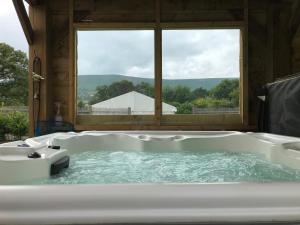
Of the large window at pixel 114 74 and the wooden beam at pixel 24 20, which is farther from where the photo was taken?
the large window at pixel 114 74

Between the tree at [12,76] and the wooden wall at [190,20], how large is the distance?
10.8 feet

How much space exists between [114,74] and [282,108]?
258cm

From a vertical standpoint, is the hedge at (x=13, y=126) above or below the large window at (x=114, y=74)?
below

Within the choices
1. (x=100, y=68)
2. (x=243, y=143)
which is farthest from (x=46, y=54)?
(x=243, y=143)

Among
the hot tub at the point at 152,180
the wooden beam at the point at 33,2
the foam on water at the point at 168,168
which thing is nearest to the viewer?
the hot tub at the point at 152,180

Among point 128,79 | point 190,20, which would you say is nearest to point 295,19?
point 190,20

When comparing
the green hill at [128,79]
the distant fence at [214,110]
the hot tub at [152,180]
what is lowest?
the hot tub at [152,180]

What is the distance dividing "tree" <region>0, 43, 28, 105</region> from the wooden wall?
10.8 ft

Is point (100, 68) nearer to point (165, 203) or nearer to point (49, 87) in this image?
point (49, 87)

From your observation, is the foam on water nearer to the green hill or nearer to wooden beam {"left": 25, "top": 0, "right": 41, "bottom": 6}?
the green hill

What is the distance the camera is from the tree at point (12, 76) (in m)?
7.59

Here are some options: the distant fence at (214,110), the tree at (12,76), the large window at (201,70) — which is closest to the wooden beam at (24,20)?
the large window at (201,70)

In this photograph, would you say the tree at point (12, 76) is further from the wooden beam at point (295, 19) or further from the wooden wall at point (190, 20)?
the wooden beam at point (295, 19)

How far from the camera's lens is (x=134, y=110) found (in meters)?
4.70
